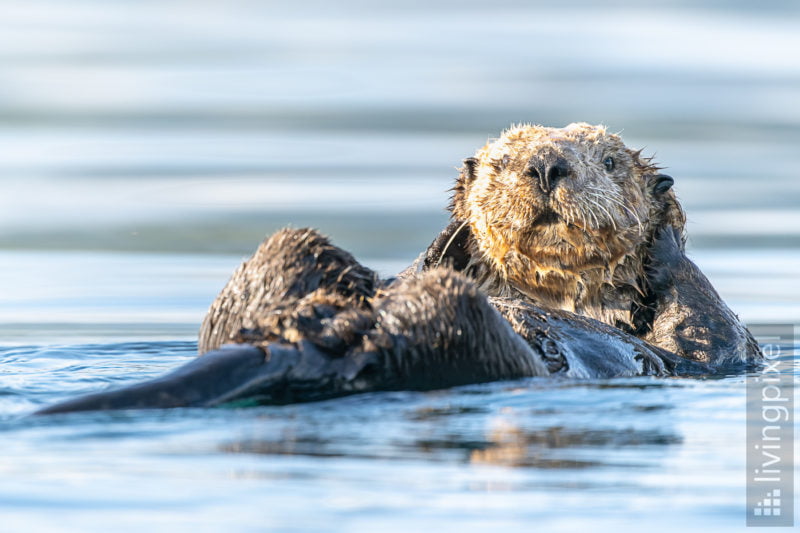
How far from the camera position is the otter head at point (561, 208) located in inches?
235

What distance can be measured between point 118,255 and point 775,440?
6363 millimetres

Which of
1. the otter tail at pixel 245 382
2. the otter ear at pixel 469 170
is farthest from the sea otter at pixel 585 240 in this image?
the otter tail at pixel 245 382

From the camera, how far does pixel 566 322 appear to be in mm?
5637

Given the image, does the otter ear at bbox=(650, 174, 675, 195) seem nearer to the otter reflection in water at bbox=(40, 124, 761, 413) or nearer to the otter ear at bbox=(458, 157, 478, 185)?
the otter reflection in water at bbox=(40, 124, 761, 413)

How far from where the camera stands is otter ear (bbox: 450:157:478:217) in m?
6.55

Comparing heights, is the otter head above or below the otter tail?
above

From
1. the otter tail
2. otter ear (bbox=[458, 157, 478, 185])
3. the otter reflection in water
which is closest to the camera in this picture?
the otter tail

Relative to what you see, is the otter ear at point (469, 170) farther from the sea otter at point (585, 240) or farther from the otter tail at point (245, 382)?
the otter tail at point (245, 382)

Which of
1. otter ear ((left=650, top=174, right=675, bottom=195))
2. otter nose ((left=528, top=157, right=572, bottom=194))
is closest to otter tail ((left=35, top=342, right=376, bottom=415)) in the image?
otter nose ((left=528, top=157, right=572, bottom=194))

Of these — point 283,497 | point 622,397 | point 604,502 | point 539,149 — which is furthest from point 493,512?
point 539,149

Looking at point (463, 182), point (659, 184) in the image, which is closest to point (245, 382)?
point (463, 182)

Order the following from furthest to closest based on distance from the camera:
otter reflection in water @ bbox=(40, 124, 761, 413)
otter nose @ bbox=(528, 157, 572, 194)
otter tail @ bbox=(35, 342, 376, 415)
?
otter nose @ bbox=(528, 157, 572, 194) < otter reflection in water @ bbox=(40, 124, 761, 413) < otter tail @ bbox=(35, 342, 376, 415)

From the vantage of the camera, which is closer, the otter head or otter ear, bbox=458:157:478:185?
the otter head

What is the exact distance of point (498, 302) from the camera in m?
5.71
